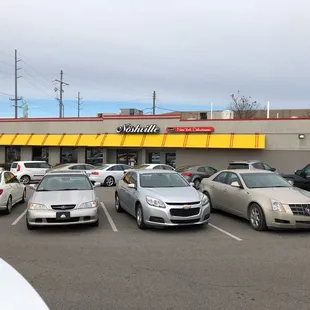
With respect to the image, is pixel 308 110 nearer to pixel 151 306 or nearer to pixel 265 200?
pixel 265 200

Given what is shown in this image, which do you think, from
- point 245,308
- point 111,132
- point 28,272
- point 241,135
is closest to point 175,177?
point 28,272

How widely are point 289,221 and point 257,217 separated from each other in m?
0.79

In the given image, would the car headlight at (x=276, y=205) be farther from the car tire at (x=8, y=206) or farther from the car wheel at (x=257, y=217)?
the car tire at (x=8, y=206)

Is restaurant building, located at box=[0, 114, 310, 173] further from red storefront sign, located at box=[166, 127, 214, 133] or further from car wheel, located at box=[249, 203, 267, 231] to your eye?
car wheel, located at box=[249, 203, 267, 231]

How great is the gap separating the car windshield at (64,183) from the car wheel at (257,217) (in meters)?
4.33

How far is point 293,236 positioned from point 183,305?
15.4ft

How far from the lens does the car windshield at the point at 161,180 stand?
9.34m

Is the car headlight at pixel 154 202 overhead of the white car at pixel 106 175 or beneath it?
overhead

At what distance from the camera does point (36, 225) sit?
315 inches

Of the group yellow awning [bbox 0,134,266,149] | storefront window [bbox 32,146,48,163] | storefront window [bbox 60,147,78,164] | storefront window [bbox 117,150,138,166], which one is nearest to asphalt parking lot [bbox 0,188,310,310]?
yellow awning [bbox 0,134,266,149]

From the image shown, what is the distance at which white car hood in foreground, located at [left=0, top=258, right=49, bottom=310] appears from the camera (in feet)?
7.35

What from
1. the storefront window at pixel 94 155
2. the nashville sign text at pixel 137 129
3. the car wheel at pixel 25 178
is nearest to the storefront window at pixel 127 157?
the storefront window at pixel 94 155

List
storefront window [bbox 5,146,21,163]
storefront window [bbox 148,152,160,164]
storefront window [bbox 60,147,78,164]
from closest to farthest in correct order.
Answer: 1. storefront window [bbox 148,152,160,164]
2. storefront window [bbox 60,147,78,164]
3. storefront window [bbox 5,146,21,163]

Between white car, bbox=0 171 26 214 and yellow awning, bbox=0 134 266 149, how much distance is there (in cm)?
1759
